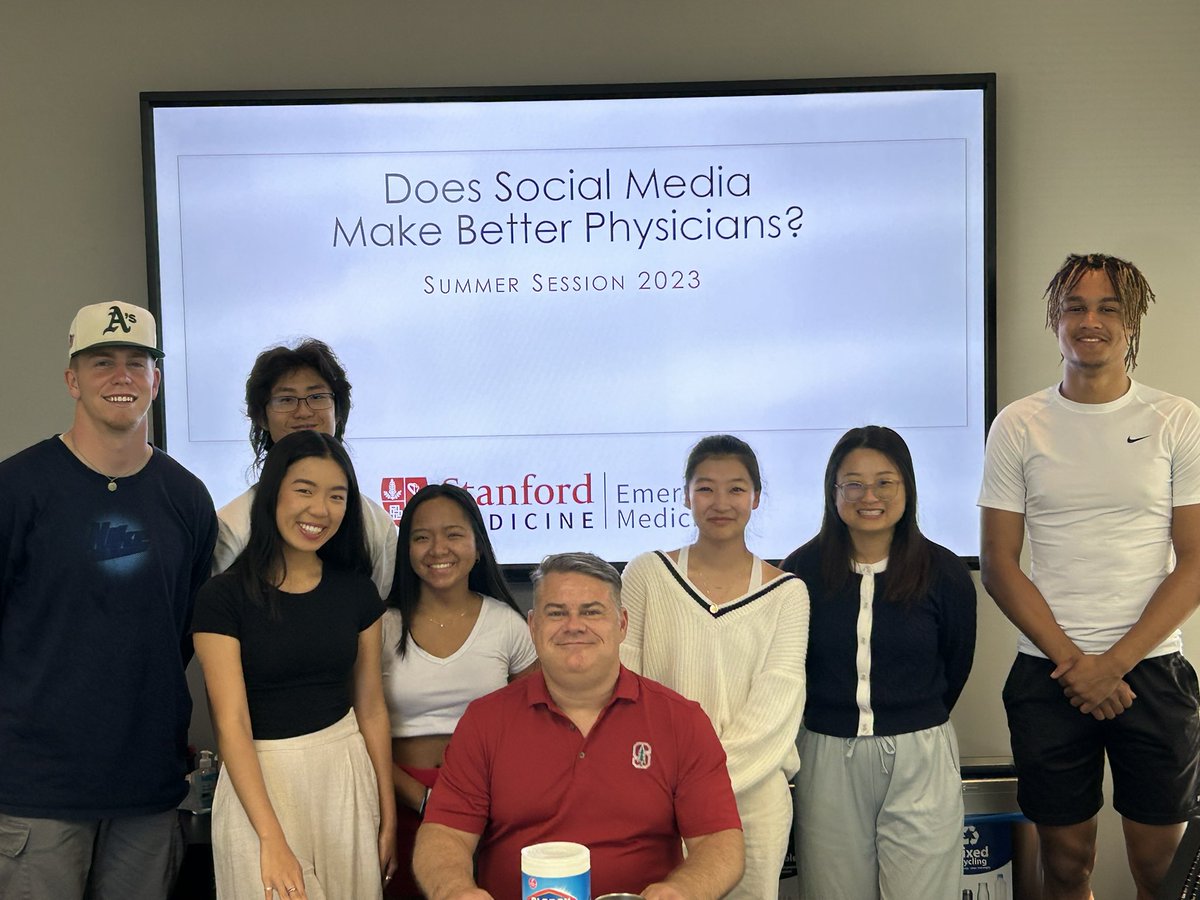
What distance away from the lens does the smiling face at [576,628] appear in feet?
6.07

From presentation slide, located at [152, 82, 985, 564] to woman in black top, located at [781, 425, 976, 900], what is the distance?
2.50 feet

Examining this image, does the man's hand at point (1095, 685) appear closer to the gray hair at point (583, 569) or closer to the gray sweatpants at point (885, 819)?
the gray sweatpants at point (885, 819)

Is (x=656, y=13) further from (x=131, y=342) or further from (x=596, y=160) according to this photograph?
(x=131, y=342)

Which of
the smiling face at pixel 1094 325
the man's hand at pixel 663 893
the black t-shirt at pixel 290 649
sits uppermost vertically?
the smiling face at pixel 1094 325

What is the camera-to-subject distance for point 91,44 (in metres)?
3.19

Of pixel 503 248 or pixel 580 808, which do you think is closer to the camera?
pixel 580 808

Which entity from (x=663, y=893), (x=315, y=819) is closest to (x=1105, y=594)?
(x=663, y=893)

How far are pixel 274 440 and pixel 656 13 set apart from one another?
1697mm

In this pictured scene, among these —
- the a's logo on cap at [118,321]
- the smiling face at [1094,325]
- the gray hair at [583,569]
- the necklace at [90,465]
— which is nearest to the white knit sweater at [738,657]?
the gray hair at [583,569]

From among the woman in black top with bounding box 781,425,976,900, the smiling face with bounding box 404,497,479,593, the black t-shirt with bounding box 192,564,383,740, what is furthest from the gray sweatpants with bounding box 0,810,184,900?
the woman in black top with bounding box 781,425,976,900

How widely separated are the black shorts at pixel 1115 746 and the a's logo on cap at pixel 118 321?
2.16 meters

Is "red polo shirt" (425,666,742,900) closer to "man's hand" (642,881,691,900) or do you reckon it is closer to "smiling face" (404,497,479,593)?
"man's hand" (642,881,691,900)

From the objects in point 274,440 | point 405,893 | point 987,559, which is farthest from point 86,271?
point 987,559

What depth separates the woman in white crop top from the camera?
238cm
